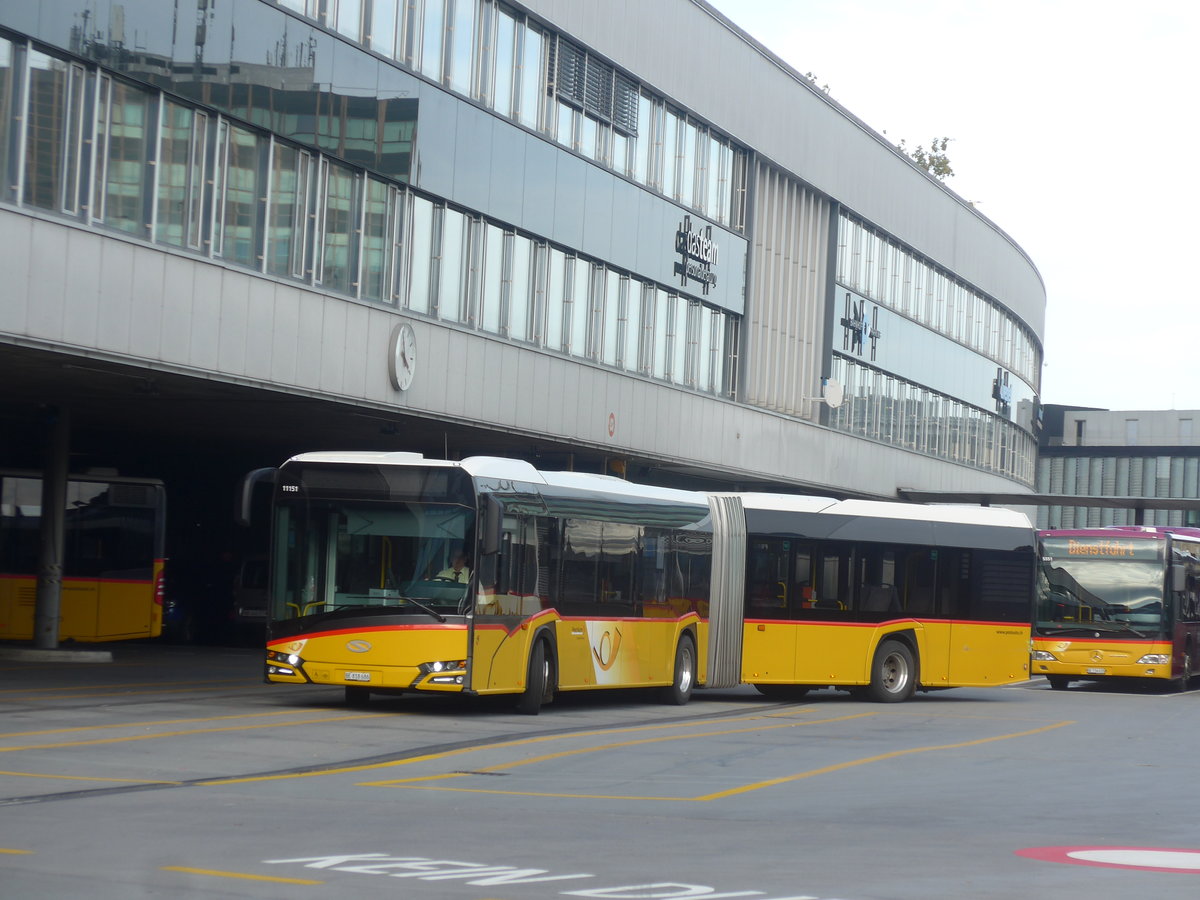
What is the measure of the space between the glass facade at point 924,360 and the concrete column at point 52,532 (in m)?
23.9

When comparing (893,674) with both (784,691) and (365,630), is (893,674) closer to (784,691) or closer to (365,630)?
(784,691)

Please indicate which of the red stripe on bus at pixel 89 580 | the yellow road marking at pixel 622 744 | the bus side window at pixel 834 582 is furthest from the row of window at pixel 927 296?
the yellow road marking at pixel 622 744

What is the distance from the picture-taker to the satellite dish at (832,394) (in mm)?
46250

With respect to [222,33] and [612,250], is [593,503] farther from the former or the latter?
[612,250]

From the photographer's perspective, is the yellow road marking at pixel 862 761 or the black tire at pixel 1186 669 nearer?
the yellow road marking at pixel 862 761

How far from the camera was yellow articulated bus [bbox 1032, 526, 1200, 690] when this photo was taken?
106 ft

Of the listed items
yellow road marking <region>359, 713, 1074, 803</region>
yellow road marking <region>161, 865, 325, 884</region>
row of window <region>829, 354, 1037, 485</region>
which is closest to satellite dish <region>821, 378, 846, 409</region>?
row of window <region>829, 354, 1037, 485</region>

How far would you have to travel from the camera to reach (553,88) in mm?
33188

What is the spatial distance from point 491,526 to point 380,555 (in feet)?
4.07

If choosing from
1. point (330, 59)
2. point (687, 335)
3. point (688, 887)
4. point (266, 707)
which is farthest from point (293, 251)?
point (688, 887)

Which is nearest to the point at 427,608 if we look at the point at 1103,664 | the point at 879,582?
the point at 879,582

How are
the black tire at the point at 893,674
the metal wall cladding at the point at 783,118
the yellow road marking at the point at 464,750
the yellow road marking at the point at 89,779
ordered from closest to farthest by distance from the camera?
the yellow road marking at the point at 89,779
the yellow road marking at the point at 464,750
the black tire at the point at 893,674
the metal wall cladding at the point at 783,118

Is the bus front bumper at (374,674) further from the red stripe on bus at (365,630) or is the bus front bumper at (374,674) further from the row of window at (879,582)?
the row of window at (879,582)

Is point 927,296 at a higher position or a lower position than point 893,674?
higher
